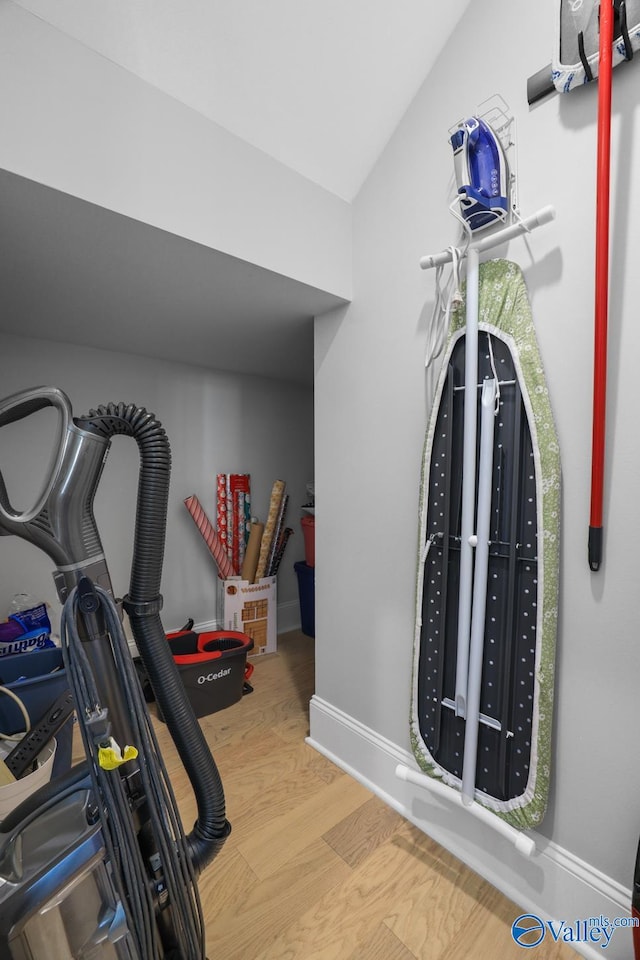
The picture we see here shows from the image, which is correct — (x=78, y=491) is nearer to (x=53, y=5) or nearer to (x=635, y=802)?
(x=53, y=5)

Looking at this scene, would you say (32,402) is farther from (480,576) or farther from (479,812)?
(479,812)

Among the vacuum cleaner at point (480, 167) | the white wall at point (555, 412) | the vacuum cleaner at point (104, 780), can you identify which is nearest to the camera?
the vacuum cleaner at point (104, 780)

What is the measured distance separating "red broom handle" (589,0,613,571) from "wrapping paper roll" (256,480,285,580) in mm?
1978

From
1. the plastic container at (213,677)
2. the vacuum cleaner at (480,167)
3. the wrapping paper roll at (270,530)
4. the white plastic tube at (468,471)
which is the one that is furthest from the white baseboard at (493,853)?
the vacuum cleaner at (480,167)

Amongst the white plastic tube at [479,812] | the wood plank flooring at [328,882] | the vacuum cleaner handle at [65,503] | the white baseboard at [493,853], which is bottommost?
the wood plank flooring at [328,882]

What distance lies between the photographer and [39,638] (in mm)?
1912

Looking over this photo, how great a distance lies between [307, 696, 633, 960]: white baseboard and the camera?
40.6 inches

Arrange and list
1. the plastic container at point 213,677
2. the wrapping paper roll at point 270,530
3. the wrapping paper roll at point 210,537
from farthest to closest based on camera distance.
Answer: the wrapping paper roll at point 270,530
the wrapping paper roll at point 210,537
the plastic container at point 213,677

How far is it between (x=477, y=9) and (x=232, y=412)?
7.07ft

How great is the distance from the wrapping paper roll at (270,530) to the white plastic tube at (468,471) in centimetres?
171

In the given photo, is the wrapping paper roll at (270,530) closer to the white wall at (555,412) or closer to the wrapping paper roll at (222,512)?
the wrapping paper roll at (222,512)

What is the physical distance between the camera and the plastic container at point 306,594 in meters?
2.96

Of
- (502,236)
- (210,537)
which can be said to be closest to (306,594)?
(210,537)

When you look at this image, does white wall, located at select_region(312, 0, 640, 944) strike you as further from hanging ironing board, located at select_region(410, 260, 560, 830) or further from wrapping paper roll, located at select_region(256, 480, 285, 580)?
wrapping paper roll, located at select_region(256, 480, 285, 580)
